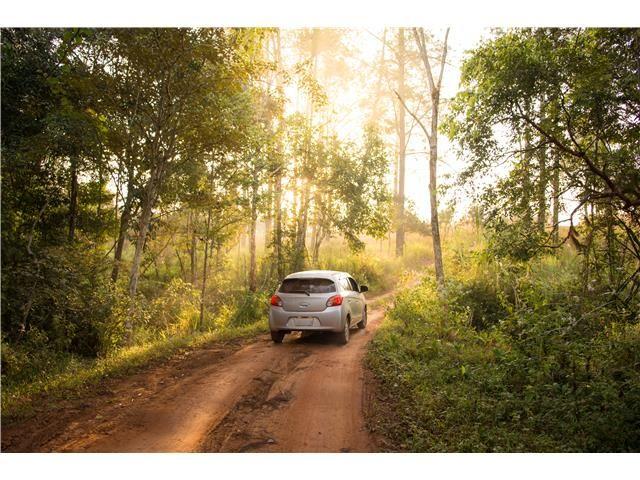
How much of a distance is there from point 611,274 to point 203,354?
6.74 m

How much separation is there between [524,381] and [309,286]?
400 cm

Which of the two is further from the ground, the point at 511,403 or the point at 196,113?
the point at 196,113

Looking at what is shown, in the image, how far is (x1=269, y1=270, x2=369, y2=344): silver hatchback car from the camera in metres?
8.09

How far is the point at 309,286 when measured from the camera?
8.24 metres

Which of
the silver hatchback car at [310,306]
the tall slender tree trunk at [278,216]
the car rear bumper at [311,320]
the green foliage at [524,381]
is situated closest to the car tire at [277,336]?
the silver hatchback car at [310,306]

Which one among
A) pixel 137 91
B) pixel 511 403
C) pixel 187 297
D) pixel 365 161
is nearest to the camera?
pixel 511 403

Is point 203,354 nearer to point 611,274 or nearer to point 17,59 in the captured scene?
point 17,59

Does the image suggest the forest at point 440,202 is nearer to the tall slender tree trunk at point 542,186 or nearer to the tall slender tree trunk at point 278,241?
the tall slender tree trunk at point 542,186

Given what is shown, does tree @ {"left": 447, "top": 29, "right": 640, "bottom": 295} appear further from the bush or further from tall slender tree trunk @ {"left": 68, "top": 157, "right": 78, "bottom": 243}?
tall slender tree trunk @ {"left": 68, "top": 157, "right": 78, "bottom": 243}

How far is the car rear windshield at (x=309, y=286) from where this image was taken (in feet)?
27.0

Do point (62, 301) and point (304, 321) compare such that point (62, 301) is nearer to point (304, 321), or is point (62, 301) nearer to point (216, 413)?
point (216, 413)

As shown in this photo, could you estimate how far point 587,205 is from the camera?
6027 mm

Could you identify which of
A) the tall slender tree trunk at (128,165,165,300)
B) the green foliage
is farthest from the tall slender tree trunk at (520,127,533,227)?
the tall slender tree trunk at (128,165,165,300)

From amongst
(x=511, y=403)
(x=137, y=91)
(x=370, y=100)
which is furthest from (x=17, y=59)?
(x=370, y=100)
